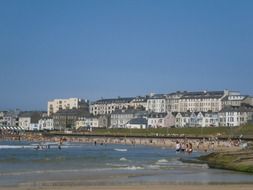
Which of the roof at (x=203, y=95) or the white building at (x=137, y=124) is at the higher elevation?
the roof at (x=203, y=95)

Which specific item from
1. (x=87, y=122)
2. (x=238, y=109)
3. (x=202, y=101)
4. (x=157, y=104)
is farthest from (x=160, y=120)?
(x=87, y=122)

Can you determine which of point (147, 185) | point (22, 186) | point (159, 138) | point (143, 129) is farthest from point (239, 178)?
point (143, 129)

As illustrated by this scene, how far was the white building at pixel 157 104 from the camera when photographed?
194875mm

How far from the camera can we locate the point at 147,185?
2497 cm

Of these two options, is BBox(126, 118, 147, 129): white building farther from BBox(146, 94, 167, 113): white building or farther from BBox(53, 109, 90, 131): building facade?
BBox(53, 109, 90, 131): building facade

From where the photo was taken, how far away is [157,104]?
19662 cm

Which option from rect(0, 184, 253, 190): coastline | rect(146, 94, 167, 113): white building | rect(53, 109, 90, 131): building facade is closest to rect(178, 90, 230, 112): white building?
rect(146, 94, 167, 113): white building

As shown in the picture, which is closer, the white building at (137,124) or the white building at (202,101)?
the white building at (137,124)

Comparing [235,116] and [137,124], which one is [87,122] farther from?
[235,116]

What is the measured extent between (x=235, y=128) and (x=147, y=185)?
118 m

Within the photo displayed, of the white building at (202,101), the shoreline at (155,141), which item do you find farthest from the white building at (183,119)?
the shoreline at (155,141)

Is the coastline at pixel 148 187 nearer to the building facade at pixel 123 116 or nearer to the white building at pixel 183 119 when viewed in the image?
the white building at pixel 183 119

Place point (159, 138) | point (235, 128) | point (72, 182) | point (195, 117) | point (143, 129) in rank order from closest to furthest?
point (72, 182), point (159, 138), point (235, 128), point (143, 129), point (195, 117)

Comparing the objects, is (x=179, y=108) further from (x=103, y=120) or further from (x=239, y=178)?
(x=239, y=178)
